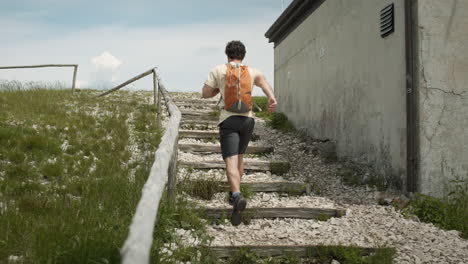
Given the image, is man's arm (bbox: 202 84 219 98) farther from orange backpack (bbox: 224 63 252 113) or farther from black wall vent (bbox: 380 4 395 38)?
black wall vent (bbox: 380 4 395 38)

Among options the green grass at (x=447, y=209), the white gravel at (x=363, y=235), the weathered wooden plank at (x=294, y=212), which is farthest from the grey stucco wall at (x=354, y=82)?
the weathered wooden plank at (x=294, y=212)

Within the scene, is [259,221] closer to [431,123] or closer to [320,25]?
[431,123]

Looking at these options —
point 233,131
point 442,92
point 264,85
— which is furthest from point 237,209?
point 442,92

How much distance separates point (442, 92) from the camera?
5.13 meters

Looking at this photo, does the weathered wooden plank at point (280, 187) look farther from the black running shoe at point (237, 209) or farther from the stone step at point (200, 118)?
the stone step at point (200, 118)

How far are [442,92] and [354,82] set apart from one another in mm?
1951

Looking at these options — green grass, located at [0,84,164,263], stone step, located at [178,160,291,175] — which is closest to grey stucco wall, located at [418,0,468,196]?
stone step, located at [178,160,291,175]

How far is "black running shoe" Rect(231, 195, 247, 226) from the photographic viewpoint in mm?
4188

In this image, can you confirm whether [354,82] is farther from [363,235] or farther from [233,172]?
[233,172]

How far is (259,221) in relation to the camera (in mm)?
4766

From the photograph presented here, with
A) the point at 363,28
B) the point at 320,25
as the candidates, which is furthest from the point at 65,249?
the point at 320,25

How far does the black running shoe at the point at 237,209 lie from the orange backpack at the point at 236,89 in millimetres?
873

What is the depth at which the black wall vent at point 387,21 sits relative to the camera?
5.64 meters

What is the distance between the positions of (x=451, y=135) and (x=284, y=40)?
6.97m
